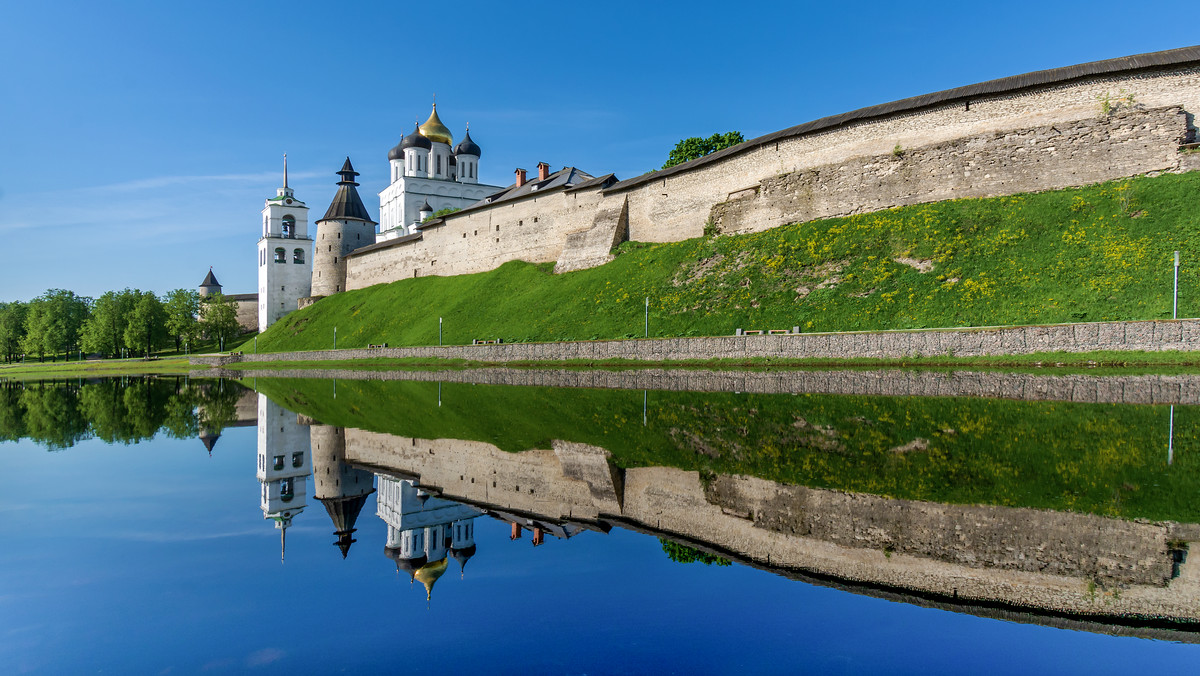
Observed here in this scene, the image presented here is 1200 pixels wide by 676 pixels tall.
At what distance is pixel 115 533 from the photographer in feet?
19.1

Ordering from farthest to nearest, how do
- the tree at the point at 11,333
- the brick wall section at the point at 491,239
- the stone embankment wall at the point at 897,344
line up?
the tree at the point at 11,333, the brick wall section at the point at 491,239, the stone embankment wall at the point at 897,344

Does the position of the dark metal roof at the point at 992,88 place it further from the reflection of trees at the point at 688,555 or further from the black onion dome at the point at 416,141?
the black onion dome at the point at 416,141

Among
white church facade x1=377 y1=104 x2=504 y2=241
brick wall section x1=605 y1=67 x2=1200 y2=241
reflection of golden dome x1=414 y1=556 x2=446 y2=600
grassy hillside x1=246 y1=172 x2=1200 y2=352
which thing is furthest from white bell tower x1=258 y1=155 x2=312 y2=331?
reflection of golden dome x1=414 y1=556 x2=446 y2=600

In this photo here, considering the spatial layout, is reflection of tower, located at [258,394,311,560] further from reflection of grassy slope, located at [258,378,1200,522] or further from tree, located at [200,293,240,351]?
tree, located at [200,293,240,351]

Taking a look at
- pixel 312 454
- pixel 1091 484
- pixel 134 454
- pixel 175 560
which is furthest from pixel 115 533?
pixel 1091 484

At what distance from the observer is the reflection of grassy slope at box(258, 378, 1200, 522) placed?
646 centimetres

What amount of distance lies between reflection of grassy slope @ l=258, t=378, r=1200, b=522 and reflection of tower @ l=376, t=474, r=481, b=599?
2593 millimetres

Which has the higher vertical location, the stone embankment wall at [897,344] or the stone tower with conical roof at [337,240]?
the stone tower with conical roof at [337,240]

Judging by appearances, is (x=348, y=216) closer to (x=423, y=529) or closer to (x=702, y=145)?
(x=702, y=145)

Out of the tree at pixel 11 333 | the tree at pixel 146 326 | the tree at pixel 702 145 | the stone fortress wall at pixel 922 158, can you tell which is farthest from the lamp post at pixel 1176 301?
the tree at pixel 11 333

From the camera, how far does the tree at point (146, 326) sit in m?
71.4

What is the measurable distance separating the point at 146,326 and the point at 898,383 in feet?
257

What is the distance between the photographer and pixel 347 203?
7031 cm

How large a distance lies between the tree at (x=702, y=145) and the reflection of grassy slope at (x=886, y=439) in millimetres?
40401
